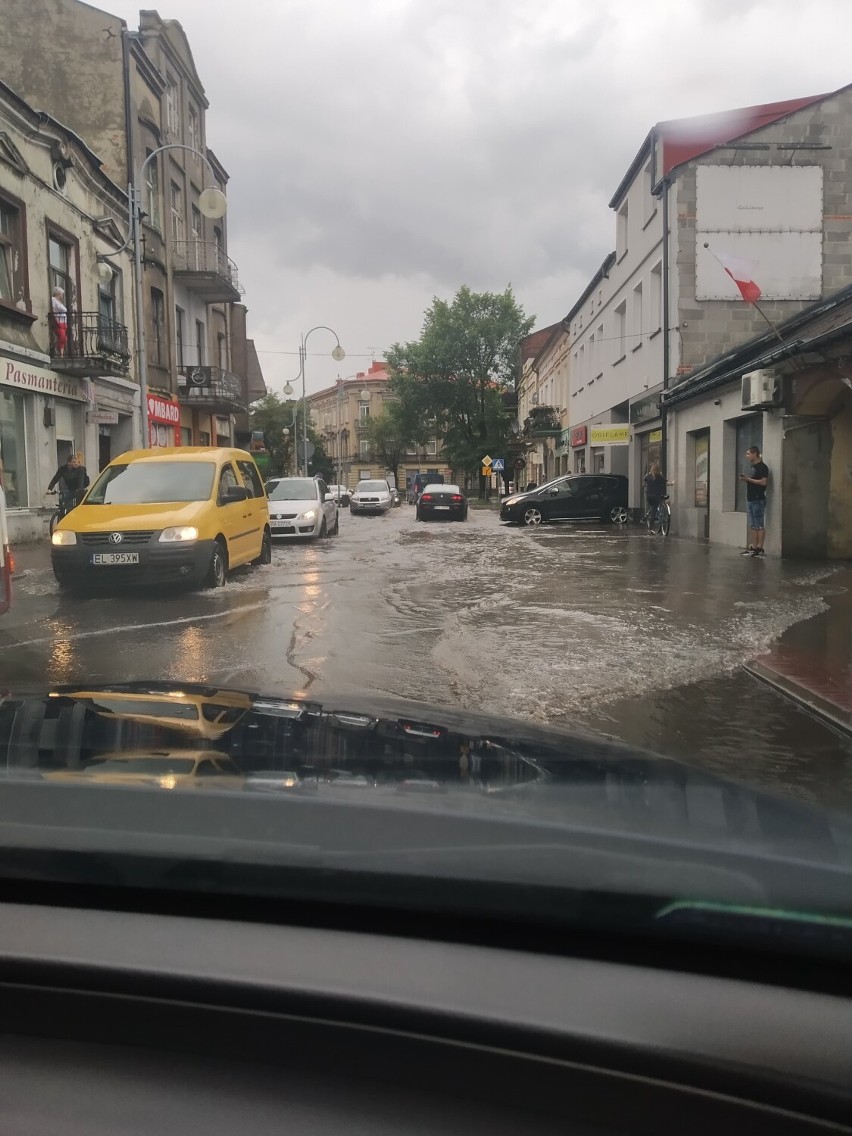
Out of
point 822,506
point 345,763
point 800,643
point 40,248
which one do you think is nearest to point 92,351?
point 40,248

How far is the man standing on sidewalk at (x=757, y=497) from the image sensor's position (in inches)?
603

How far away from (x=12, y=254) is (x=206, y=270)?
508 inches

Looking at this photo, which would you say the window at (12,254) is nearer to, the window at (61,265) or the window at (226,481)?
the window at (61,265)

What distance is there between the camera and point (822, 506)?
15.5 m

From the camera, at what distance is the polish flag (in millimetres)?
17375

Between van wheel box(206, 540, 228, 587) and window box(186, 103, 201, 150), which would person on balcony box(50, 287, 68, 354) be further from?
window box(186, 103, 201, 150)

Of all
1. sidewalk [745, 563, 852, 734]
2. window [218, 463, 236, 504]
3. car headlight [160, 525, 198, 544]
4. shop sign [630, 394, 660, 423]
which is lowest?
sidewalk [745, 563, 852, 734]

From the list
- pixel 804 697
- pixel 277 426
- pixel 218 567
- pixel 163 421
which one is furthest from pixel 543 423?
pixel 804 697

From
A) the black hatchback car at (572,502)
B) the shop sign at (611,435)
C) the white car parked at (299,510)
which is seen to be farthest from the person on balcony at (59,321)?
the shop sign at (611,435)

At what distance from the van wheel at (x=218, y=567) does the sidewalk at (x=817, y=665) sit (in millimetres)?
→ 6579

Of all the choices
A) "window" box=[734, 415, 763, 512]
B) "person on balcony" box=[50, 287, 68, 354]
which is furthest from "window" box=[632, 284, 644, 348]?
"person on balcony" box=[50, 287, 68, 354]

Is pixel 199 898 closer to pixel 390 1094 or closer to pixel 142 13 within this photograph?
pixel 390 1094

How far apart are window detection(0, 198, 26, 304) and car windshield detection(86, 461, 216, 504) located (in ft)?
29.5

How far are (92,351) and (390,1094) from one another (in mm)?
22692
